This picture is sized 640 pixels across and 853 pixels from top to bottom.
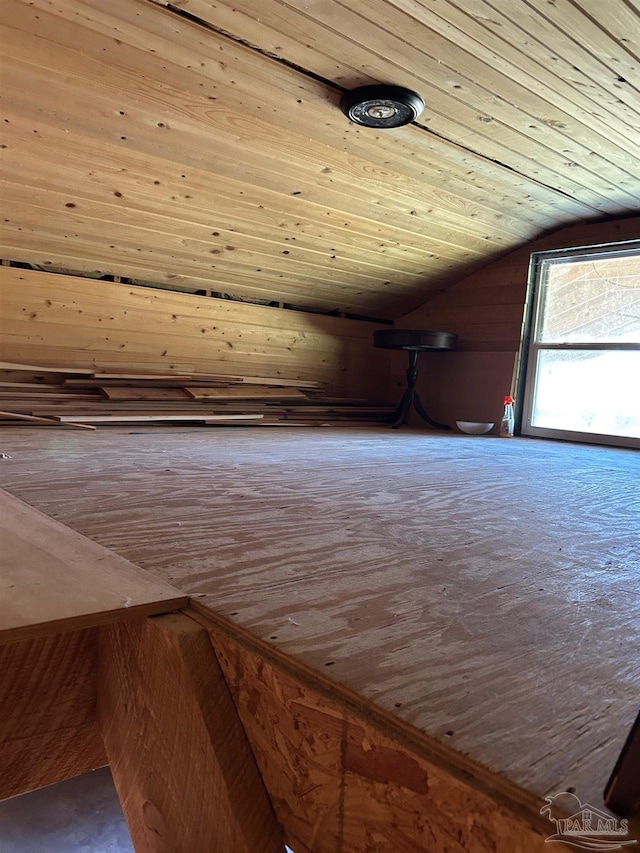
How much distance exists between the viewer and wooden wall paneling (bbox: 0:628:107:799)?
99 centimetres

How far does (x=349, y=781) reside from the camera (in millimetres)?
674

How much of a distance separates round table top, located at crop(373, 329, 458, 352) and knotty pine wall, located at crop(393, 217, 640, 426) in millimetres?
510

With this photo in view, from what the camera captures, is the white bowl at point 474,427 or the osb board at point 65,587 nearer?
the osb board at point 65,587

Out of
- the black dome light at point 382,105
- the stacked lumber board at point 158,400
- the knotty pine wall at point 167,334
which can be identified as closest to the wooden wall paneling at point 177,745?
the black dome light at point 382,105


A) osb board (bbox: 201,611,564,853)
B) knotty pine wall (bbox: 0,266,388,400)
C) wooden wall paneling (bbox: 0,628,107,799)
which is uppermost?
knotty pine wall (bbox: 0,266,388,400)

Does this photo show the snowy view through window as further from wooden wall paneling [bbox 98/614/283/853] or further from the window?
wooden wall paneling [bbox 98/614/283/853]

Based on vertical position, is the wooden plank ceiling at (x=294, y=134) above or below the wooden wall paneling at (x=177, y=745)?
above

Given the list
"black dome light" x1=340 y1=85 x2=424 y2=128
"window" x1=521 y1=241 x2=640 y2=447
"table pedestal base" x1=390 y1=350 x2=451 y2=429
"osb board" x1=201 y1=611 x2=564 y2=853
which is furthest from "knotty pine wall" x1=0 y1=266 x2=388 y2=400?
"osb board" x1=201 y1=611 x2=564 y2=853

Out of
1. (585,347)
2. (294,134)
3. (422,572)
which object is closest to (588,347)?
(585,347)

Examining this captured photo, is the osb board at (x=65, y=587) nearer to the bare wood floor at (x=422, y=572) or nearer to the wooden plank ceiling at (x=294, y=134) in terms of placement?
the bare wood floor at (x=422, y=572)

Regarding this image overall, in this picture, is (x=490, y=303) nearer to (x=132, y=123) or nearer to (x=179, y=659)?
(x=132, y=123)

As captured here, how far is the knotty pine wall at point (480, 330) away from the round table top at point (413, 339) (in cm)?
51

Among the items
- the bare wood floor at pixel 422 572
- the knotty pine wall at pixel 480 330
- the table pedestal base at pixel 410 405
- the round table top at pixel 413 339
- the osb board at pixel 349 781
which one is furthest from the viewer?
the table pedestal base at pixel 410 405

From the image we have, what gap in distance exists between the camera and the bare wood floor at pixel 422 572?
685 millimetres
